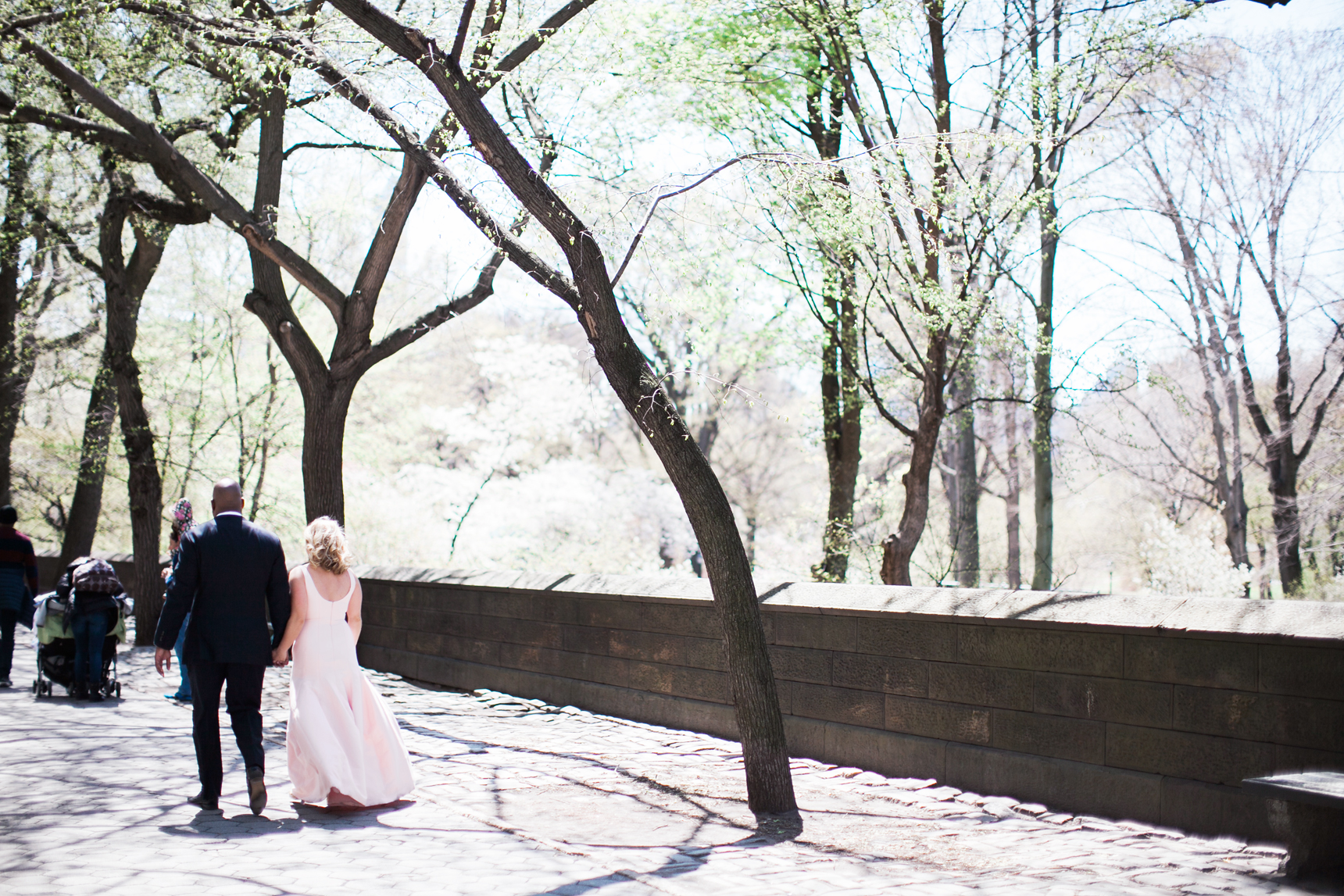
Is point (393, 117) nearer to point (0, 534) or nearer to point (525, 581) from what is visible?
point (525, 581)

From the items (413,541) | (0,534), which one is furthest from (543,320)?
(0,534)

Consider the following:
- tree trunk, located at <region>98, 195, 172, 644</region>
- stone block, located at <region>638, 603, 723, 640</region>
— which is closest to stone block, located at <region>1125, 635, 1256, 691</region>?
stone block, located at <region>638, 603, 723, 640</region>

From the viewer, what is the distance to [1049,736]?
596cm

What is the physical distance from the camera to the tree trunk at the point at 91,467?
1725 centimetres

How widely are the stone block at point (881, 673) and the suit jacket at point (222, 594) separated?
3600 millimetres

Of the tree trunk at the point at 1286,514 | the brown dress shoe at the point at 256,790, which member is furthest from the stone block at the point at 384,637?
the tree trunk at the point at 1286,514

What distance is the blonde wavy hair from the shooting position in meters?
6.02

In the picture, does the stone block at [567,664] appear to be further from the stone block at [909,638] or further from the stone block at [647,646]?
the stone block at [909,638]

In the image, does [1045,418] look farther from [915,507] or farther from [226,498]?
[226,498]

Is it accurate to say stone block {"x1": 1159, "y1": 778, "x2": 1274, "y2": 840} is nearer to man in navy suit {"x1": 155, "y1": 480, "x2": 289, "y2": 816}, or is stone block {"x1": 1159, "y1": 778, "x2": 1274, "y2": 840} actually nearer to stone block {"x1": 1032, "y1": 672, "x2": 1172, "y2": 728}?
stone block {"x1": 1032, "y1": 672, "x2": 1172, "y2": 728}

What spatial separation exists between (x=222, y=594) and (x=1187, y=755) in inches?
196

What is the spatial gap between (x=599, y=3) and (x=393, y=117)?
5.24 m

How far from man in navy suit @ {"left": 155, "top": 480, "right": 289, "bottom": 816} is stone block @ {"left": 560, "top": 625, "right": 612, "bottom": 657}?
385 cm

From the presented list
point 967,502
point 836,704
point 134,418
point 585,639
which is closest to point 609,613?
point 585,639
